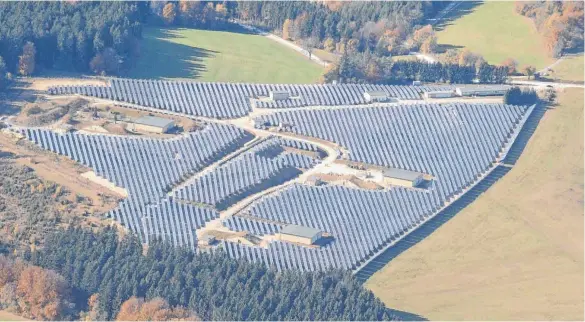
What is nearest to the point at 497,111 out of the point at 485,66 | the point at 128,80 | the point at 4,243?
the point at 485,66

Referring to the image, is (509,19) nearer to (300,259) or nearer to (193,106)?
(193,106)

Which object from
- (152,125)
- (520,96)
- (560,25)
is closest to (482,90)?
(520,96)

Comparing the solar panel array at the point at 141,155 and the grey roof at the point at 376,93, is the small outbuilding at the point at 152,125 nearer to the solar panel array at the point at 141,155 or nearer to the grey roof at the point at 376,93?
the solar panel array at the point at 141,155

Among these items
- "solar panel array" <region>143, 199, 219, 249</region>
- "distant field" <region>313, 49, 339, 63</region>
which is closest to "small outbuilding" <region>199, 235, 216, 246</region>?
"solar panel array" <region>143, 199, 219, 249</region>

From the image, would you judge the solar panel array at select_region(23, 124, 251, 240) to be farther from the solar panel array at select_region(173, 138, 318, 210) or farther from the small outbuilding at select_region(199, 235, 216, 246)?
the small outbuilding at select_region(199, 235, 216, 246)

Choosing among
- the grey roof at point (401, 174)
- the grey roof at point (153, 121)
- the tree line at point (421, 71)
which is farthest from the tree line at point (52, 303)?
the tree line at point (421, 71)
